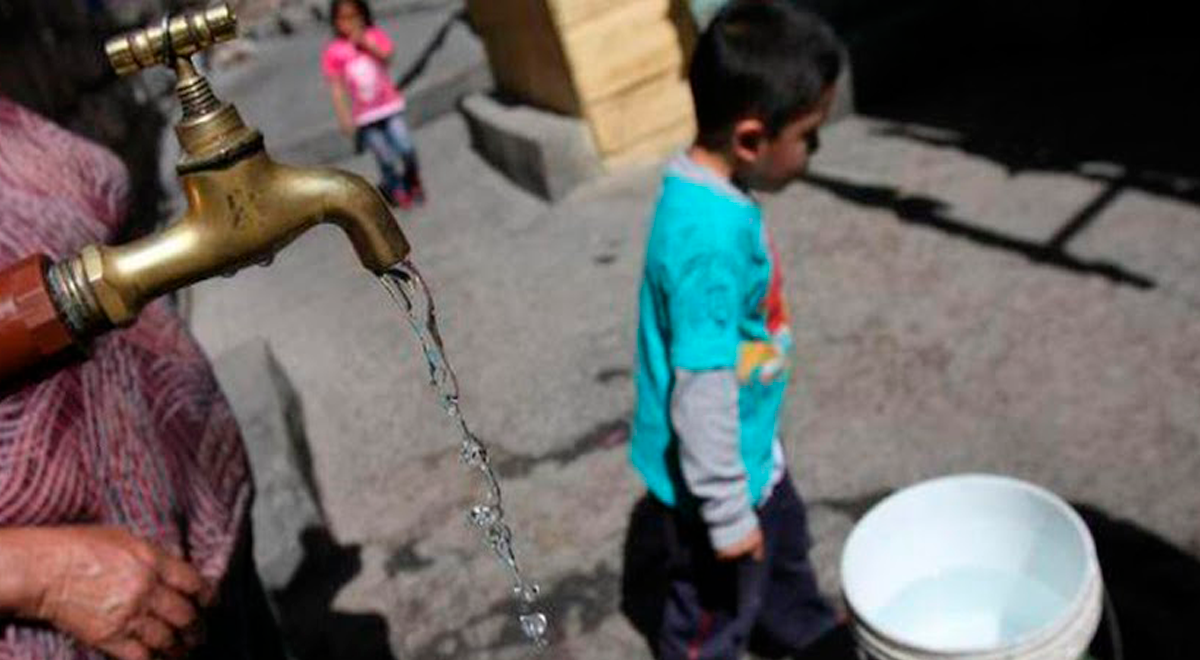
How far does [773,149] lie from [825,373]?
5.85 ft

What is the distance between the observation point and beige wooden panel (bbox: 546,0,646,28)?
5801 millimetres

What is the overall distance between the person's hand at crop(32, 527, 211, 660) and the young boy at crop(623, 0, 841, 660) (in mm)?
983

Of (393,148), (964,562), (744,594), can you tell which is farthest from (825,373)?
(393,148)

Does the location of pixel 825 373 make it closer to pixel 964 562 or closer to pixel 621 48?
pixel 964 562

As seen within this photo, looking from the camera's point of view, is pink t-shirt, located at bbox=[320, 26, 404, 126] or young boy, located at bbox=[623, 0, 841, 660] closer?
young boy, located at bbox=[623, 0, 841, 660]

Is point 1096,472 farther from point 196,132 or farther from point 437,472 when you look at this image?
point 196,132

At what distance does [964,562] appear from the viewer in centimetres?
211

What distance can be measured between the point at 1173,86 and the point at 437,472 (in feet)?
12.7

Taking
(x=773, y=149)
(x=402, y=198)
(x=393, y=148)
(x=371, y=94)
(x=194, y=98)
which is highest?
(x=194, y=98)

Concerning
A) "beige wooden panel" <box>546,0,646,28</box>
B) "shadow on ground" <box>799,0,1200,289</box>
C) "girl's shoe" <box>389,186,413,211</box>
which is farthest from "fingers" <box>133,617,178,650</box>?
"girl's shoe" <box>389,186,413,211</box>

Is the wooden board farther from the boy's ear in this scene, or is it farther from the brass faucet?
the brass faucet

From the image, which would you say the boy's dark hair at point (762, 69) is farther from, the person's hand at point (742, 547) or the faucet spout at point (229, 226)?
the faucet spout at point (229, 226)

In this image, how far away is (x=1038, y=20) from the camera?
236 inches

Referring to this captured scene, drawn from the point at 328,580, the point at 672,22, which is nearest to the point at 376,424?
the point at 328,580
